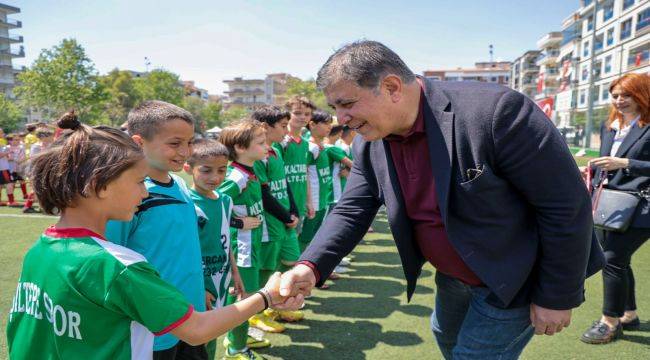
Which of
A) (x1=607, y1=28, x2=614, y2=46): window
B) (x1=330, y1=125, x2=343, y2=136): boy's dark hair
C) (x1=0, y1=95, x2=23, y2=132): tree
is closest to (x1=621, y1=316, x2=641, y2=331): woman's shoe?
(x1=330, y1=125, x2=343, y2=136): boy's dark hair

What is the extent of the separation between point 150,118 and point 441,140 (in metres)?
1.64

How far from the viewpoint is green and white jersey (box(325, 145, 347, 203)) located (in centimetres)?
721

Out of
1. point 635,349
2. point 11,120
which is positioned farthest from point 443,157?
point 11,120

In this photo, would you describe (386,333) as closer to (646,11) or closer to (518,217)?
(518,217)

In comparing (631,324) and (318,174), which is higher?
(318,174)

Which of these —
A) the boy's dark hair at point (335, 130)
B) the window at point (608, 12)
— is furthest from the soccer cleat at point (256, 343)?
the window at point (608, 12)

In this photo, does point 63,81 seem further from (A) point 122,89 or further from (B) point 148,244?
(B) point 148,244

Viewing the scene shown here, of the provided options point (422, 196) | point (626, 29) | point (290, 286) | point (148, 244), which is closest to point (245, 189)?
point (148, 244)

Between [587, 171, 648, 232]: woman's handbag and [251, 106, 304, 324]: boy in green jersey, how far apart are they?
2645 mm

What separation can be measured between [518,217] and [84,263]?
1.64m

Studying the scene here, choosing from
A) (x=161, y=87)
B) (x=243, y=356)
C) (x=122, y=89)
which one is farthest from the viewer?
(x=122, y=89)

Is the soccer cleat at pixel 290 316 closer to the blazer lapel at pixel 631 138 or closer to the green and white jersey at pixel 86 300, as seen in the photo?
the green and white jersey at pixel 86 300

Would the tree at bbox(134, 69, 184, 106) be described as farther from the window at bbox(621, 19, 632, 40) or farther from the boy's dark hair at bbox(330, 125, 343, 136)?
the boy's dark hair at bbox(330, 125, 343, 136)

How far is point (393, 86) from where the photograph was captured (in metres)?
1.94
